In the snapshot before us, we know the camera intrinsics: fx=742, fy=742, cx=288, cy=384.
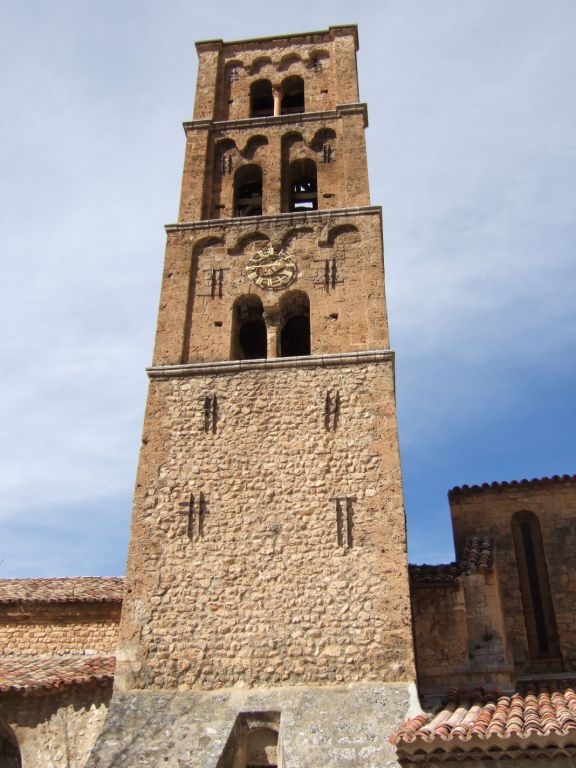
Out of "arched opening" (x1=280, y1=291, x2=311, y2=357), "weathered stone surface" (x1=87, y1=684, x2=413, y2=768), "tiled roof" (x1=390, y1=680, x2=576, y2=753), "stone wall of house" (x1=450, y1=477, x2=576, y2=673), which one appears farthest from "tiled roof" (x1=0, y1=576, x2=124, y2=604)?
"stone wall of house" (x1=450, y1=477, x2=576, y2=673)

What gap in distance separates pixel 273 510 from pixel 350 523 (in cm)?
115

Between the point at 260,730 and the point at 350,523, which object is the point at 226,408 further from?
the point at 260,730

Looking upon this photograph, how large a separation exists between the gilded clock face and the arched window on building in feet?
22.2

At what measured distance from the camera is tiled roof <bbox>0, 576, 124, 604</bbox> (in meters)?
12.5

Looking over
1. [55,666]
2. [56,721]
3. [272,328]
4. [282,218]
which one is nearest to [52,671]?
[55,666]

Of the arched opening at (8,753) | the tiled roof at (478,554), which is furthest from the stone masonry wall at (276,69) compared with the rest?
the arched opening at (8,753)

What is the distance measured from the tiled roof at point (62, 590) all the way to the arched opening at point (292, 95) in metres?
11.7

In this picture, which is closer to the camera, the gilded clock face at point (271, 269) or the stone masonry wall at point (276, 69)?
the gilded clock face at point (271, 269)

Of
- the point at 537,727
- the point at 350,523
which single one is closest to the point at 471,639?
the point at 350,523

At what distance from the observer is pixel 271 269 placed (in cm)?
1382

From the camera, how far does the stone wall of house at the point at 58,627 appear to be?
40.4 ft

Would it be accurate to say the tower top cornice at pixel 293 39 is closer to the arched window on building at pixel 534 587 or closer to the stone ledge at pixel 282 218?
the stone ledge at pixel 282 218

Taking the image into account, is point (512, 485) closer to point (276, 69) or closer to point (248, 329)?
point (248, 329)

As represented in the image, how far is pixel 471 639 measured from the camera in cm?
1123
